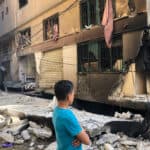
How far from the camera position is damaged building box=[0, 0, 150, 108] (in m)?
12.1

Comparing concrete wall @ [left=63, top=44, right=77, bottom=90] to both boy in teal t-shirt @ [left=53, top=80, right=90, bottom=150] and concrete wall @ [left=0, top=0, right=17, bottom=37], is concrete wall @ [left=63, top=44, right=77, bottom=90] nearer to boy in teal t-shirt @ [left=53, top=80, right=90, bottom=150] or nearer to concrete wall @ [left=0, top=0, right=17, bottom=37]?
concrete wall @ [left=0, top=0, right=17, bottom=37]

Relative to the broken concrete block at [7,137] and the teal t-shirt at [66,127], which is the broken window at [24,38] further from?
the teal t-shirt at [66,127]

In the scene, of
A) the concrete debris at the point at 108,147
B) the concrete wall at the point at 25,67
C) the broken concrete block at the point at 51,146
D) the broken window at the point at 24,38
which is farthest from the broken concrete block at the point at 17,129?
the concrete wall at the point at 25,67

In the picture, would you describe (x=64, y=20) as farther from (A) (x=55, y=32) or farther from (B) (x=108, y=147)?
(B) (x=108, y=147)

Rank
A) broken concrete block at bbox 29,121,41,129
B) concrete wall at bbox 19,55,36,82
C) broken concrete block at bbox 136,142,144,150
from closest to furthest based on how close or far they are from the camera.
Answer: broken concrete block at bbox 136,142,144,150 < broken concrete block at bbox 29,121,41,129 < concrete wall at bbox 19,55,36,82

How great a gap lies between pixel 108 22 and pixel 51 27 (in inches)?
278

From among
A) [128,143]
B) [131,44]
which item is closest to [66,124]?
[128,143]

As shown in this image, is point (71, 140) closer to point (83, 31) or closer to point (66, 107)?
point (66, 107)

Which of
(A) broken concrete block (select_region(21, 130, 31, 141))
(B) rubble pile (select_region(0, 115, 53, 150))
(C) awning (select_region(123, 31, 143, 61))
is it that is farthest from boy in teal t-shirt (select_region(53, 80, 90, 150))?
(C) awning (select_region(123, 31, 143, 61))

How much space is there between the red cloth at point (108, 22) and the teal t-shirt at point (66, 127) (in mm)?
9994

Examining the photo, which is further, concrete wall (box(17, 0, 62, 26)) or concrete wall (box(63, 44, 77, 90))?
concrete wall (box(17, 0, 62, 26))

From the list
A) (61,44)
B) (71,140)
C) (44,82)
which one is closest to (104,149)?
(71,140)

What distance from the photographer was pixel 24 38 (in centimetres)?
2534

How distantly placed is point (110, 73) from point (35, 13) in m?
10.4
